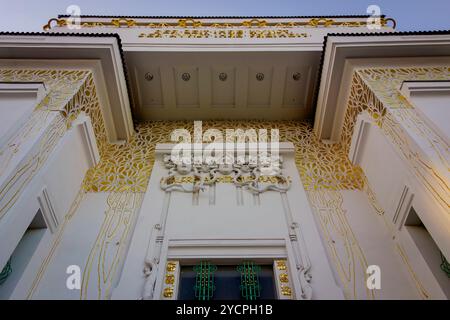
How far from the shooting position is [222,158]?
308 centimetres

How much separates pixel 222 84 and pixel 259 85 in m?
0.36

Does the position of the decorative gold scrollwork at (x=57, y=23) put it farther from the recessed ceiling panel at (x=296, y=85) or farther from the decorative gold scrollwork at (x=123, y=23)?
the recessed ceiling panel at (x=296, y=85)

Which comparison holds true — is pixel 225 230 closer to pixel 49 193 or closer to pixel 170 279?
pixel 170 279

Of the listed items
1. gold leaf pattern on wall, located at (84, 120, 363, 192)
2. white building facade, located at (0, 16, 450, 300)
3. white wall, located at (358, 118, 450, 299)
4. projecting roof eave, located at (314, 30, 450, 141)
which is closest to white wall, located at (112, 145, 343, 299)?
white building facade, located at (0, 16, 450, 300)

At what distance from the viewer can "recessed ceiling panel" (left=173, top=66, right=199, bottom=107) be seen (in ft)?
11.0

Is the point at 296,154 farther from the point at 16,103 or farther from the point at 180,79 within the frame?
the point at 16,103

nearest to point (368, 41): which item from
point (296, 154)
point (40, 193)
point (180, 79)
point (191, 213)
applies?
point (296, 154)

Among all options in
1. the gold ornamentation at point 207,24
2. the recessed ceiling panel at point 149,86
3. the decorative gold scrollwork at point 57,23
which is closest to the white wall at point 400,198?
the gold ornamentation at point 207,24

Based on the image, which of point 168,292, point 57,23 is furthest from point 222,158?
point 57,23

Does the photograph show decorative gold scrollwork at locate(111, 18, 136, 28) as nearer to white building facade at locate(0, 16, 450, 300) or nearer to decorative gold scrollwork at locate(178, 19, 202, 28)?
white building facade at locate(0, 16, 450, 300)

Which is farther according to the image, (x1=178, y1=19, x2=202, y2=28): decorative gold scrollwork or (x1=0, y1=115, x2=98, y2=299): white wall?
(x1=178, y1=19, x2=202, y2=28): decorative gold scrollwork

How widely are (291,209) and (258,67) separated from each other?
143 cm

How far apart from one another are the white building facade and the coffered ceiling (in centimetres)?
1

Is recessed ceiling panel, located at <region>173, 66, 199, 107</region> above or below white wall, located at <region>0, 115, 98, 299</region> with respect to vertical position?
above
